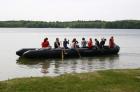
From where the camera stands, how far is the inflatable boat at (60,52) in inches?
1016

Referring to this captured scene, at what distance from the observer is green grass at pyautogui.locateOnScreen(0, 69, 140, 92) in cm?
1085

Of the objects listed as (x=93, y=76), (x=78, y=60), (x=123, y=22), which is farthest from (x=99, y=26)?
(x=93, y=76)

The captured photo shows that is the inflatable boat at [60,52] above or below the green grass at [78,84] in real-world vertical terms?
below

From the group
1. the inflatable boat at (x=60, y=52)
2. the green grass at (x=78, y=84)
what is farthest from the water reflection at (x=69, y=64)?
the green grass at (x=78, y=84)

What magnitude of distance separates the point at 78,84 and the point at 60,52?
15.0 meters

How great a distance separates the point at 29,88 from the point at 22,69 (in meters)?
10.9

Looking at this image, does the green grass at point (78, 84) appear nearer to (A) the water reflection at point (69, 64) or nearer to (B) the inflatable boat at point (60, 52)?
(A) the water reflection at point (69, 64)

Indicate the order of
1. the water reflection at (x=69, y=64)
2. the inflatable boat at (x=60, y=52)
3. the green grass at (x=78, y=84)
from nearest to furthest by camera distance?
the green grass at (x=78, y=84), the water reflection at (x=69, y=64), the inflatable boat at (x=60, y=52)

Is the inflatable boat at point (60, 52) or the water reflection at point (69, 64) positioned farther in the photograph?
the inflatable boat at point (60, 52)

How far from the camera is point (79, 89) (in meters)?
10.9

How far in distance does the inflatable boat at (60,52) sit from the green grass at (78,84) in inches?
512

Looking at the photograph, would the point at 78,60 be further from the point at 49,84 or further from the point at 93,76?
the point at 49,84

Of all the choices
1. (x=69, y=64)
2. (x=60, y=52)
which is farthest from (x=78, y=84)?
(x=60, y=52)

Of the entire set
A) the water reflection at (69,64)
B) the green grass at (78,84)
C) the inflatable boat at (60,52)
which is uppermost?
the green grass at (78,84)
